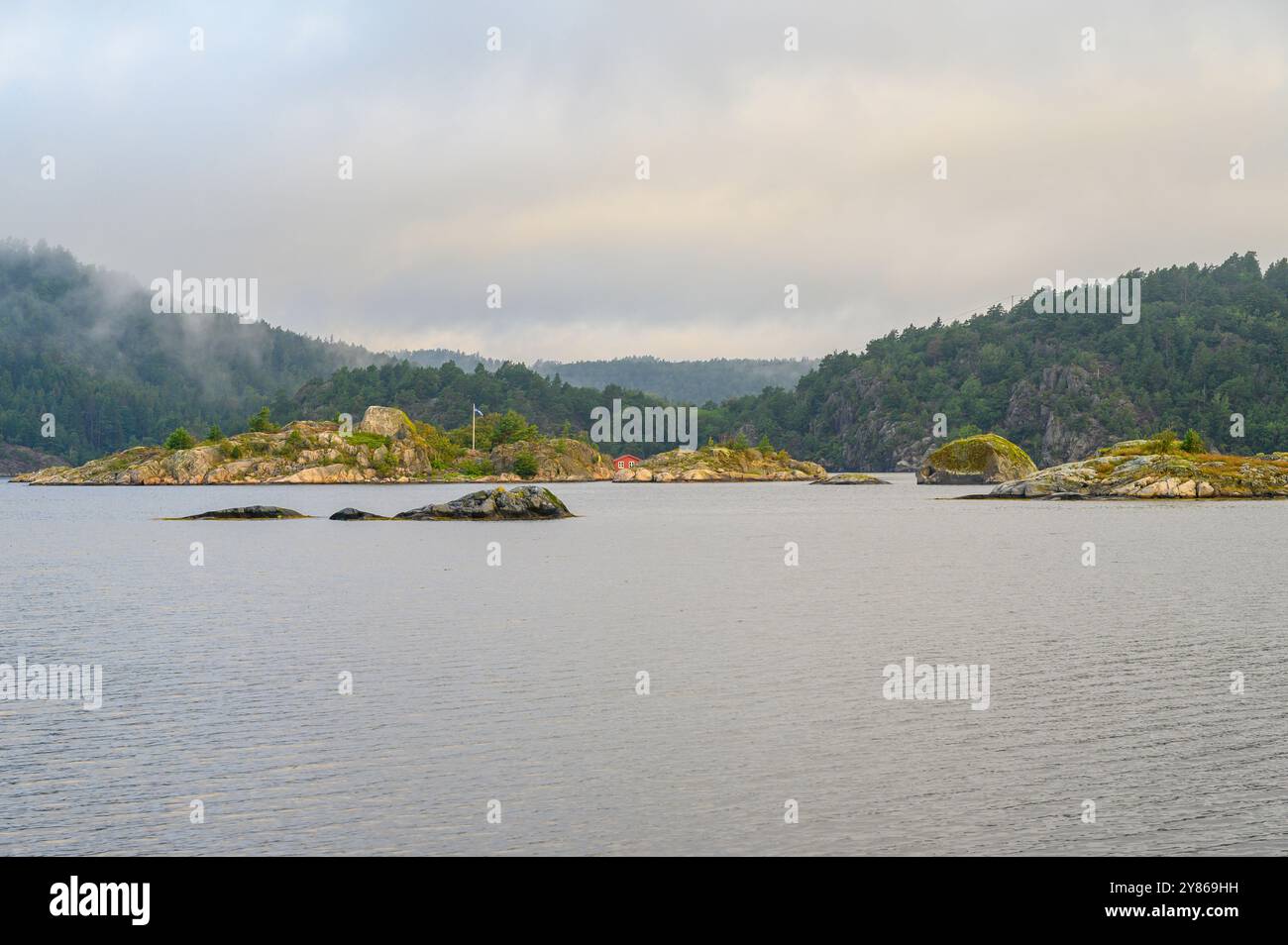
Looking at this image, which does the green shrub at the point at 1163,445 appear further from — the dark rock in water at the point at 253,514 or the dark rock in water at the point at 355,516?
the dark rock in water at the point at 253,514

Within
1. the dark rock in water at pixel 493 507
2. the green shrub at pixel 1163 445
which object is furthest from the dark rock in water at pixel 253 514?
the green shrub at pixel 1163 445

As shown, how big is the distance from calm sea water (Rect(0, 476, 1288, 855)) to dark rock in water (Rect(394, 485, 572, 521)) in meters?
44.8

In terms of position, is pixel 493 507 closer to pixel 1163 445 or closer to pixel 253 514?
pixel 253 514

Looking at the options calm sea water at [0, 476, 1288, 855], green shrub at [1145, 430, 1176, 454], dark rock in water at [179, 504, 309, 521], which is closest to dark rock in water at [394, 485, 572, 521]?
dark rock in water at [179, 504, 309, 521]

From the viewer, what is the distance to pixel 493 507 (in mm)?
106562

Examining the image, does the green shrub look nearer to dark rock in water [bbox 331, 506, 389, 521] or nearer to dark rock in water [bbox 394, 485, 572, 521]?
Result: dark rock in water [bbox 394, 485, 572, 521]

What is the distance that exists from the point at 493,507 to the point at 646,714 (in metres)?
82.8

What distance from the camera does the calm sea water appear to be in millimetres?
17156

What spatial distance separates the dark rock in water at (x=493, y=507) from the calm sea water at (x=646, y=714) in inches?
1766

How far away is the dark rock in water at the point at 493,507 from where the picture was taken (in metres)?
106

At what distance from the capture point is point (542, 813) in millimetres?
17766
